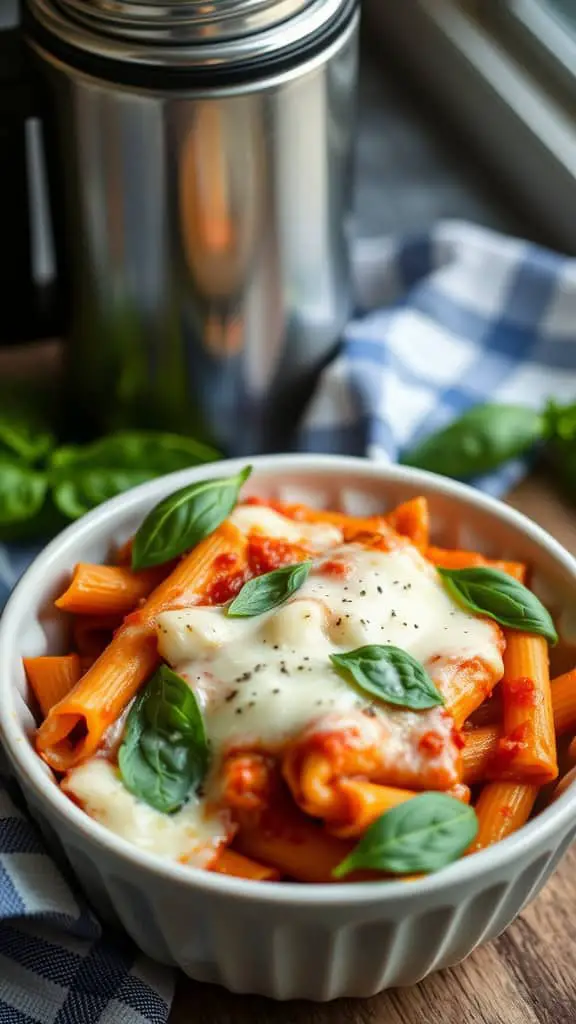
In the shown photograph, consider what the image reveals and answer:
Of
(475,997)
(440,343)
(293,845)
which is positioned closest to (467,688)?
(293,845)

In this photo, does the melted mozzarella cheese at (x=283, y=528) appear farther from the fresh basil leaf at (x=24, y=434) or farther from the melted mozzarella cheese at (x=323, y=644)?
the fresh basil leaf at (x=24, y=434)

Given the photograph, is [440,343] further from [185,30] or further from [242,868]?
[242,868]

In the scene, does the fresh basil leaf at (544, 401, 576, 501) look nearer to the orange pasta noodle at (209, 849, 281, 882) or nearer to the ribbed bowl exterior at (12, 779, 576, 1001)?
the ribbed bowl exterior at (12, 779, 576, 1001)

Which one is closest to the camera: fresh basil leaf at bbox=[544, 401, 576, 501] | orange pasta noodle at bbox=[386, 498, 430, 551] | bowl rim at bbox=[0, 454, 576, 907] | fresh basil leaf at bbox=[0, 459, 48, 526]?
bowl rim at bbox=[0, 454, 576, 907]

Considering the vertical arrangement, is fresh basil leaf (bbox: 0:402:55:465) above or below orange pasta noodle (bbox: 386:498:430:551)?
below

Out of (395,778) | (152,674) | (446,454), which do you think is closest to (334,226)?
(446,454)

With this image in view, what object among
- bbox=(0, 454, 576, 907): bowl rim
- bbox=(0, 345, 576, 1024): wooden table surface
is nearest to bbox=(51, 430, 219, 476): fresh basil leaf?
bbox=(0, 454, 576, 907): bowl rim

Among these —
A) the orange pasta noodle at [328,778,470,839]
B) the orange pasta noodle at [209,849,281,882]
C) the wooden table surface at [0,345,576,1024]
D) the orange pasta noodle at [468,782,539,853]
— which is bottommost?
the wooden table surface at [0,345,576,1024]
